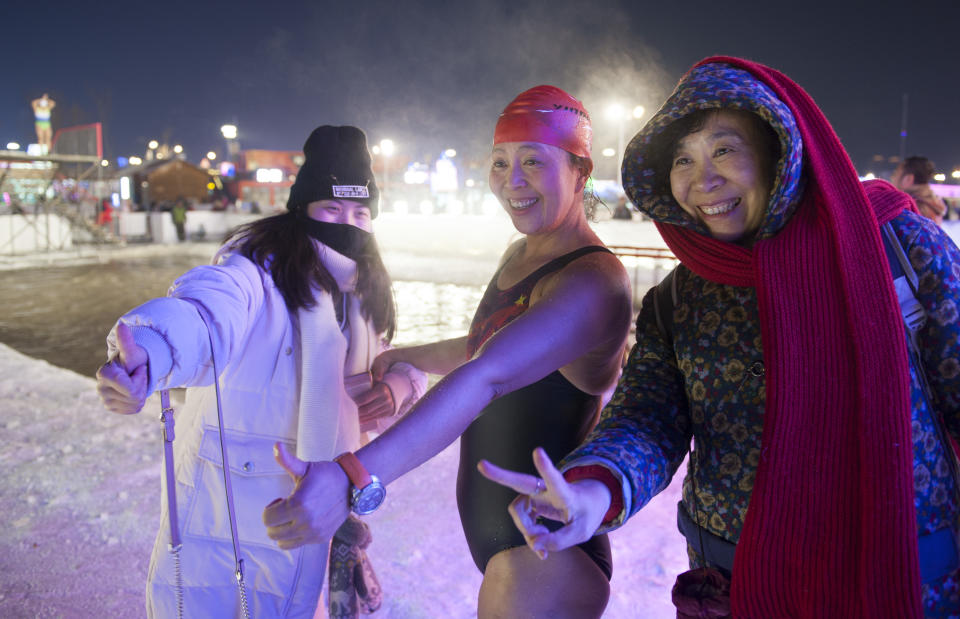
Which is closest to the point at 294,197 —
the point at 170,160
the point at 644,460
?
the point at 644,460

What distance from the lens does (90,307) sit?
11.6 meters

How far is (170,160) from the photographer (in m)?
47.5

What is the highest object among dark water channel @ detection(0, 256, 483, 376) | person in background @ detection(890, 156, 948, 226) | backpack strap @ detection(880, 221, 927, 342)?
person in background @ detection(890, 156, 948, 226)

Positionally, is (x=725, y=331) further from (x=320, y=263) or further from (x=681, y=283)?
(x=320, y=263)

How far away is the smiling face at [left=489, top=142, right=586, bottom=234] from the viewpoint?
6.28ft

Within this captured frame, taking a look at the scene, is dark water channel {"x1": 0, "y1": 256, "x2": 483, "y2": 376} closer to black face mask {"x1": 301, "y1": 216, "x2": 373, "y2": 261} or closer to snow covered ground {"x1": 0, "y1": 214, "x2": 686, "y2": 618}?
snow covered ground {"x1": 0, "y1": 214, "x2": 686, "y2": 618}

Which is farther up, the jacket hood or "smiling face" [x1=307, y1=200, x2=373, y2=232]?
the jacket hood

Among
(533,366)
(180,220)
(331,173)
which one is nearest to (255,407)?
(331,173)

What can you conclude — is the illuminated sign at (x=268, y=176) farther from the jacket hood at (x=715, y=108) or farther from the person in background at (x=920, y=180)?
the jacket hood at (x=715, y=108)

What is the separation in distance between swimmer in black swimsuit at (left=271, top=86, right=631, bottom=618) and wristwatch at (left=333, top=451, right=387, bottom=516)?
22 mm

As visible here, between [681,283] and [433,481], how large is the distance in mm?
2819

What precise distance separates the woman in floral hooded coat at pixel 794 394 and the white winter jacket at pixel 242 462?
1106 millimetres

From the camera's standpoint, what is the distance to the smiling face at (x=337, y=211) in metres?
2.32

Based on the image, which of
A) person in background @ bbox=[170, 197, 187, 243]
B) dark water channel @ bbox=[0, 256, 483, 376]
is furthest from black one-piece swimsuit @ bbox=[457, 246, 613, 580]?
person in background @ bbox=[170, 197, 187, 243]
